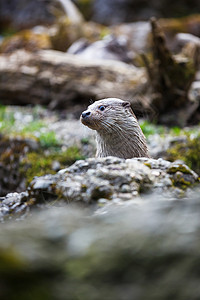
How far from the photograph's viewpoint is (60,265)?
5.42 feet

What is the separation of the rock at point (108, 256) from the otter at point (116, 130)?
2366mm

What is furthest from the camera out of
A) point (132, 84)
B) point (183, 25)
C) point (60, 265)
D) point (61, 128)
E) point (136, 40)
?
point (183, 25)

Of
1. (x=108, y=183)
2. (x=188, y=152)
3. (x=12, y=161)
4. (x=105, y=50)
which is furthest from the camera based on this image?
(x=105, y=50)

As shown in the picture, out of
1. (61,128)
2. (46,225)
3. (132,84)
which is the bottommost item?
(61,128)

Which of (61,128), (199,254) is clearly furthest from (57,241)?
(61,128)

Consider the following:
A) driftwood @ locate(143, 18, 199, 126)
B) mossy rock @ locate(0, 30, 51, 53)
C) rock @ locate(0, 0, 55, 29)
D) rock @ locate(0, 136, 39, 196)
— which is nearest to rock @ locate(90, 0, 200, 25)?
rock @ locate(0, 0, 55, 29)

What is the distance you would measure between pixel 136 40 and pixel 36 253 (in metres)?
14.1

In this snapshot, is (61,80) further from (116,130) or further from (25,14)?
(25,14)

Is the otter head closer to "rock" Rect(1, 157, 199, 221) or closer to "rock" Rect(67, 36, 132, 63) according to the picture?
"rock" Rect(1, 157, 199, 221)

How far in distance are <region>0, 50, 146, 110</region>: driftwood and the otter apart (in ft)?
11.7

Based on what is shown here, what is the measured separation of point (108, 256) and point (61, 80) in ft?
25.7

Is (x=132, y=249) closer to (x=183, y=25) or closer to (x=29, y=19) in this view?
(x=183, y=25)

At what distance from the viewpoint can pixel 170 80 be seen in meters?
8.02

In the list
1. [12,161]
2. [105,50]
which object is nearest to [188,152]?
[12,161]
